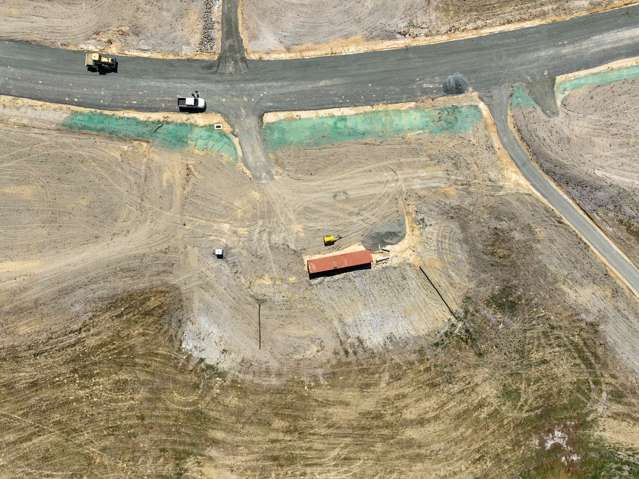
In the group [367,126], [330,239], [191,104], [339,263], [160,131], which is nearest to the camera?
[339,263]

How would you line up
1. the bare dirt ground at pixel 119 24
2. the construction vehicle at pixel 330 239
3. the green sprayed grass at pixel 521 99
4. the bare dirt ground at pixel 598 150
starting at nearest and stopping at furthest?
1. the construction vehicle at pixel 330 239
2. the bare dirt ground at pixel 598 150
3. the bare dirt ground at pixel 119 24
4. the green sprayed grass at pixel 521 99

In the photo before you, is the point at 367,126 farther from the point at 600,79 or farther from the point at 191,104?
the point at 600,79

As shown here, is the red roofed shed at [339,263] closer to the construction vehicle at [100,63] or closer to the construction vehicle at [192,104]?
the construction vehicle at [192,104]

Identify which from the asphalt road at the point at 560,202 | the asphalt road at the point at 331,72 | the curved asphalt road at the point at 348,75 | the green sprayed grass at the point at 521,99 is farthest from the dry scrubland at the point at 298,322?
the green sprayed grass at the point at 521,99

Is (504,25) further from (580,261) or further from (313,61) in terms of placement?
(580,261)

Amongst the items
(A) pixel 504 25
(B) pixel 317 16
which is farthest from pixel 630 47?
(B) pixel 317 16

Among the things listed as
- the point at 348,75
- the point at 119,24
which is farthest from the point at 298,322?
the point at 119,24

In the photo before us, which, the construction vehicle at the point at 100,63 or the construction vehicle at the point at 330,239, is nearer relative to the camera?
the construction vehicle at the point at 330,239
